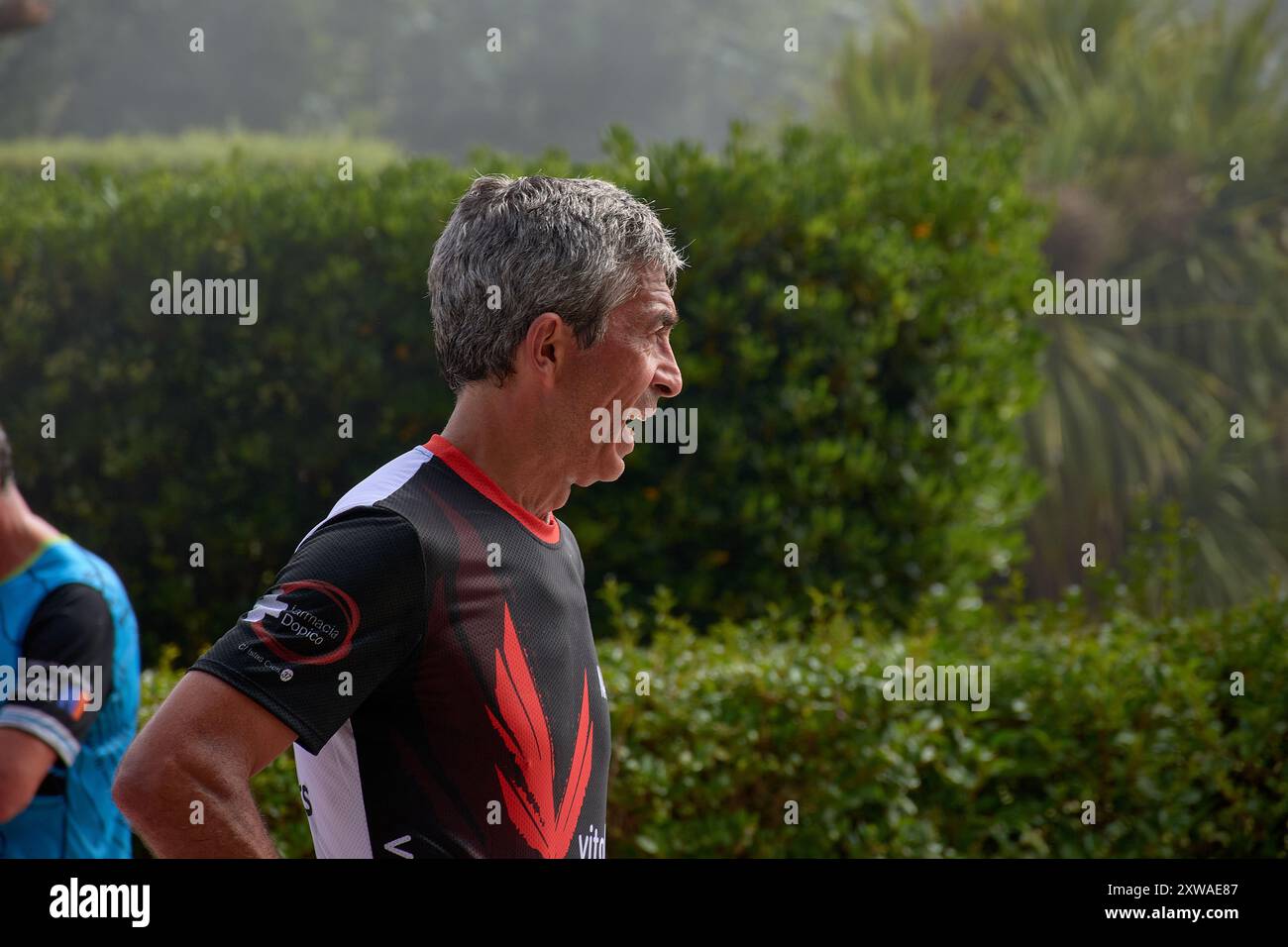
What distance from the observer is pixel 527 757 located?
193cm

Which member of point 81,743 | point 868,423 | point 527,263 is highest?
point 868,423

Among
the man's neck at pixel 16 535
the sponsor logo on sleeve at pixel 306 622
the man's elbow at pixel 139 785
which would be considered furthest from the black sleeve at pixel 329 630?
the man's neck at pixel 16 535

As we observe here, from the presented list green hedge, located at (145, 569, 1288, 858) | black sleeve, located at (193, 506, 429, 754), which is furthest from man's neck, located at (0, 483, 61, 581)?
black sleeve, located at (193, 506, 429, 754)

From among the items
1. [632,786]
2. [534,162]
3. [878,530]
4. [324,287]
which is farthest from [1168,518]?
[324,287]

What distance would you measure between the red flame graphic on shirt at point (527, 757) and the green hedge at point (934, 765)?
6.39 feet

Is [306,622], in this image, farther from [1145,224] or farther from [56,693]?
[1145,224]

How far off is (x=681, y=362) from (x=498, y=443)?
136 inches

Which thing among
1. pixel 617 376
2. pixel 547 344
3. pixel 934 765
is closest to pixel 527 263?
pixel 547 344

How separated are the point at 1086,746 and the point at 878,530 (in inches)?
65.6

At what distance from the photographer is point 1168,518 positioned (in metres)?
4.91

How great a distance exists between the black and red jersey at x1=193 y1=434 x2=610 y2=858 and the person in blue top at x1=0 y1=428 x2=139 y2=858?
1.10 metres

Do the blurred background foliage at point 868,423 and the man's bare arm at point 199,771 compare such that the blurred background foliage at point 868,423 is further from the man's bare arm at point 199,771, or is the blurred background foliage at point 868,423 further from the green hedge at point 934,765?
the man's bare arm at point 199,771

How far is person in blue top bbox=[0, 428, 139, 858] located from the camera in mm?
2768
